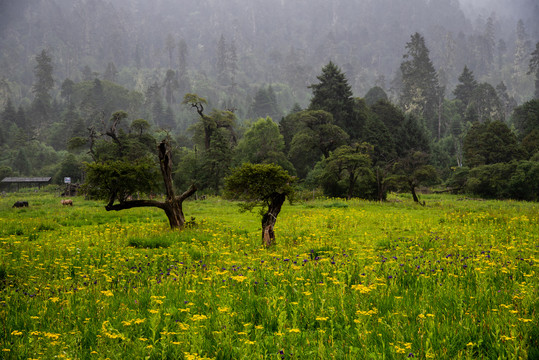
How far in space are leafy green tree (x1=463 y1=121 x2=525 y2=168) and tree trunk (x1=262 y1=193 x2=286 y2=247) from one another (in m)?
51.9

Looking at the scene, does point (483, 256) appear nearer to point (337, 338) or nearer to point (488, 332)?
point (488, 332)

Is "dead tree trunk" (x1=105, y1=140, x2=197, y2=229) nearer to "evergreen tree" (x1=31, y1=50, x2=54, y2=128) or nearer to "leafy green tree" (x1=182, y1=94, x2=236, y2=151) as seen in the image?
"leafy green tree" (x1=182, y1=94, x2=236, y2=151)

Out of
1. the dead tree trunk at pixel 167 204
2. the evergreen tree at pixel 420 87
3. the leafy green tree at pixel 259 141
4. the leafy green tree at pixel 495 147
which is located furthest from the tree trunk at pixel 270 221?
the evergreen tree at pixel 420 87

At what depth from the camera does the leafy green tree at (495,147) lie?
49812 mm

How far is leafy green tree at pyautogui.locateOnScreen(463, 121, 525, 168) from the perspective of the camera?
4981 centimetres

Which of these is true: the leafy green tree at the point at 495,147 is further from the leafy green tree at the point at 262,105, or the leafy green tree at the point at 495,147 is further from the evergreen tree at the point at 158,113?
the evergreen tree at the point at 158,113

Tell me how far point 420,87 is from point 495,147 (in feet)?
189

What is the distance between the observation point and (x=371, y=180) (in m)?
40.3

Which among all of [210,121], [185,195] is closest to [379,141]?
[210,121]

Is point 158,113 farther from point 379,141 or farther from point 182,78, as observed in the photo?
point 379,141

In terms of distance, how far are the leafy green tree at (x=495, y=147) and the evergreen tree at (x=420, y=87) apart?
4594 cm

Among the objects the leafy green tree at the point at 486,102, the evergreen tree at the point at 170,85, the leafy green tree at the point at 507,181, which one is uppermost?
the evergreen tree at the point at 170,85

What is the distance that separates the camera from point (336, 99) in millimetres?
61781

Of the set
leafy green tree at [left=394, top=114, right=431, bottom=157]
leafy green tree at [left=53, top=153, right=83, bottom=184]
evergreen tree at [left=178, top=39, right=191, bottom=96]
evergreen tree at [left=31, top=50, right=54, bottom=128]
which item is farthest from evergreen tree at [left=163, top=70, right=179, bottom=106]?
leafy green tree at [left=394, top=114, right=431, bottom=157]
